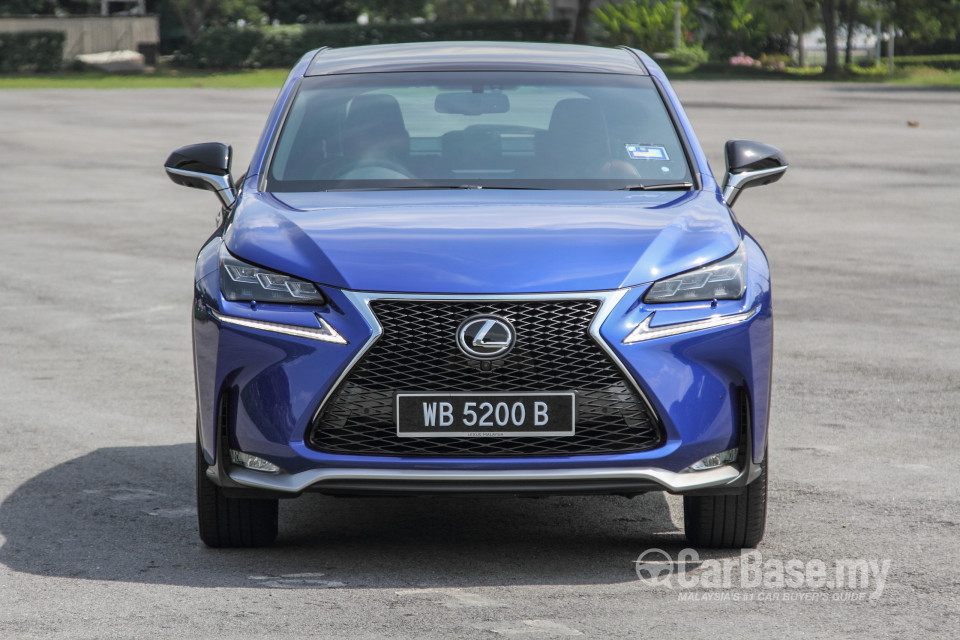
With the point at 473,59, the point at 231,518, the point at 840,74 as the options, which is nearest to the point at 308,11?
the point at 840,74

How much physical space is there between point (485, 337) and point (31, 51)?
5092cm

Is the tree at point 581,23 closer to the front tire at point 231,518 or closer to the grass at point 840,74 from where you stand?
the grass at point 840,74

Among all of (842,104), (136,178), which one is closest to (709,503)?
(136,178)

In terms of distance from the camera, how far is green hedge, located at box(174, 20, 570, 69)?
56.5m

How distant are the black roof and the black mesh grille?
1.97m

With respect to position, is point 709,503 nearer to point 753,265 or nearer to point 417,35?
point 753,265

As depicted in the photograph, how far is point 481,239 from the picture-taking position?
4531mm

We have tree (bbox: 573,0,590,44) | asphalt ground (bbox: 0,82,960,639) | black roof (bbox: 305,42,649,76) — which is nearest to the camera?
asphalt ground (bbox: 0,82,960,639)

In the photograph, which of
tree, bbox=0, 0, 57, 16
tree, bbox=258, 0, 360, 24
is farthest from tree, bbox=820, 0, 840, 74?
tree, bbox=0, 0, 57, 16

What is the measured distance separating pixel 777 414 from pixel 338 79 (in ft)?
9.23

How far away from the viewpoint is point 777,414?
7152 millimetres

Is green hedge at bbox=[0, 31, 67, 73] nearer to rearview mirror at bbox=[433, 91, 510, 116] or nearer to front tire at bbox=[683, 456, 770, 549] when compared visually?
rearview mirror at bbox=[433, 91, 510, 116]

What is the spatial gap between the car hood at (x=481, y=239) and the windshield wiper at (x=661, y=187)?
0.46ft

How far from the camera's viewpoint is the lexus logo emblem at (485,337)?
169 inches
